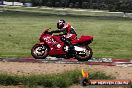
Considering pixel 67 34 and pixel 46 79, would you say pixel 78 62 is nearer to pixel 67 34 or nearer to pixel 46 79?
pixel 67 34

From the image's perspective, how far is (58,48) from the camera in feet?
59.7

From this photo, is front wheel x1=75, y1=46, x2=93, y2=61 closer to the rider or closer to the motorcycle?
the motorcycle

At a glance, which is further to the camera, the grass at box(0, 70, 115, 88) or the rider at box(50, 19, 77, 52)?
the rider at box(50, 19, 77, 52)

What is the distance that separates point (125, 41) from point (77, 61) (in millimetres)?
12058

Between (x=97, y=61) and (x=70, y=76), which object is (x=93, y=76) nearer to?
(x=70, y=76)

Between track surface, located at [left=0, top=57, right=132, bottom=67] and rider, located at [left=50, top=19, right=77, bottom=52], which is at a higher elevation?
rider, located at [left=50, top=19, right=77, bottom=52]

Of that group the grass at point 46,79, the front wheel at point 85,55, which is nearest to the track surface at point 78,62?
the front wheel at point 85,55

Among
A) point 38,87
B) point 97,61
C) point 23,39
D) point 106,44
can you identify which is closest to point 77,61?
point 97,61

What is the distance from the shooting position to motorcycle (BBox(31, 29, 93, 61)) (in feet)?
59.4

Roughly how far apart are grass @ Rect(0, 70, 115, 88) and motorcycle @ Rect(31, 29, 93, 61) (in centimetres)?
406

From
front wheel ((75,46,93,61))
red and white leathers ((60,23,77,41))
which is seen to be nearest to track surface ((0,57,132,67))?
front wheel ((75,46,93,61))

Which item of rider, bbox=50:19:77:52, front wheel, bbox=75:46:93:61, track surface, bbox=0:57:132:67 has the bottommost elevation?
track surface, bbox=0:57:132:67

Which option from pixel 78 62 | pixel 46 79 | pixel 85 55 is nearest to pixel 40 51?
pixel 78 62

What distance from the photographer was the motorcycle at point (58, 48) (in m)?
18.1
